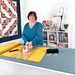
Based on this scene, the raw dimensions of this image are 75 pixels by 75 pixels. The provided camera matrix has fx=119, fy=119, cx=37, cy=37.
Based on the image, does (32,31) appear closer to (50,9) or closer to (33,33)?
(33,33)

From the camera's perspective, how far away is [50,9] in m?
3.47

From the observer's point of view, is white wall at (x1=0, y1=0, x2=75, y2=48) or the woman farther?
white wall at (x1=0, y1=0, x2=75, y2=48)

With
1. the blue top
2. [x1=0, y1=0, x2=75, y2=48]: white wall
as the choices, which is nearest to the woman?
the blue top

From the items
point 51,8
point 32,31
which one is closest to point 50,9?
point 51,8

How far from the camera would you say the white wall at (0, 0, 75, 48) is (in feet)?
10.7

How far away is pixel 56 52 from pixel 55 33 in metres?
1.95

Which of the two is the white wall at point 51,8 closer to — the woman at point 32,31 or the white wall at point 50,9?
the white wall at point 50,9

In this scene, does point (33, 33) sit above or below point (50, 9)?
below

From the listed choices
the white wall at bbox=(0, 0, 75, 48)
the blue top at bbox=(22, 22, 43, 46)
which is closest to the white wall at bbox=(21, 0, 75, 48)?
the white wall at bbox=(0, 0, 75, 48)

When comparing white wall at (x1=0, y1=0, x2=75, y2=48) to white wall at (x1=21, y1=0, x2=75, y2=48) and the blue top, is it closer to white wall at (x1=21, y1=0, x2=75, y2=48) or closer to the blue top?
white wall at (x1=21, y1=0, x2=75, y2=48)

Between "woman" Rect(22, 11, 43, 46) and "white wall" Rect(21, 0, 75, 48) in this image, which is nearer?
"woman" Rect(22, 11, 43, 46)

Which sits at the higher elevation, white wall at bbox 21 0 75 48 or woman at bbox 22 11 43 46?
white wall at bbox 21 0 75 48

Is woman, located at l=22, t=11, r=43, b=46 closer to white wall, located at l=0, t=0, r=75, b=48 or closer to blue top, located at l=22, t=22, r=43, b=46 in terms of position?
blue top, located at l=22, t=22, r=43, b=46

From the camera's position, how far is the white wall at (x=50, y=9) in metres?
3.27
